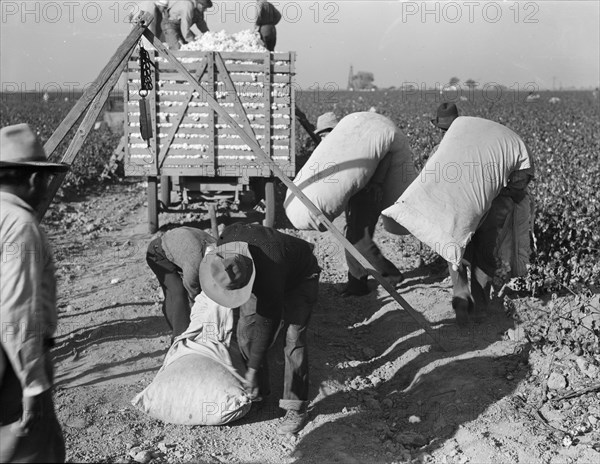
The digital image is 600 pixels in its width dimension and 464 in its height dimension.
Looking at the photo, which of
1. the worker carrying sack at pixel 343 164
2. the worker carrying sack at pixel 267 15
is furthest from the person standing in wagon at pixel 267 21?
the worker carrying sack at pixel 343 164

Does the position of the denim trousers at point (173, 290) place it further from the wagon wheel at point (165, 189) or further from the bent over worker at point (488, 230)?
the wagon wheel at point (165, 189)

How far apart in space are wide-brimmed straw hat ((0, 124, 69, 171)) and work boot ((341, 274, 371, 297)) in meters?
4.10

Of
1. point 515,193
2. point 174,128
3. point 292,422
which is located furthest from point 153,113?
point 292,422

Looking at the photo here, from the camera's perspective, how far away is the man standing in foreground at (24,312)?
8.87 feet

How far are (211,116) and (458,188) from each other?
3.51m

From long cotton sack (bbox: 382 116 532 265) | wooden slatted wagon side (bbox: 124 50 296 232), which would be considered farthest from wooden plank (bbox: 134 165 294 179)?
long cotton sack (bbox: 382 116 532 265)

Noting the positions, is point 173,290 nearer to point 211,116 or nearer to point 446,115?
point 446,115

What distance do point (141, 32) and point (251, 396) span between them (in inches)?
93.9

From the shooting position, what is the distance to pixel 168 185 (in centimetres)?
901

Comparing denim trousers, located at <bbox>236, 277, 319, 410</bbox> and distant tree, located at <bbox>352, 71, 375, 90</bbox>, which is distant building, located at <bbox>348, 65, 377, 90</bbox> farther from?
denim trousers, located at <bbox>236, 277, 319, 410</bbox>

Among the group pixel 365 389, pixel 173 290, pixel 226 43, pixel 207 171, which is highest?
pixel 226 43

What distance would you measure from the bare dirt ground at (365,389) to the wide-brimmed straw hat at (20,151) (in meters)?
1.85

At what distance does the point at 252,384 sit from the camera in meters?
4.60

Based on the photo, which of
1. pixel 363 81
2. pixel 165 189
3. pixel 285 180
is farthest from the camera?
pixel 363 81
